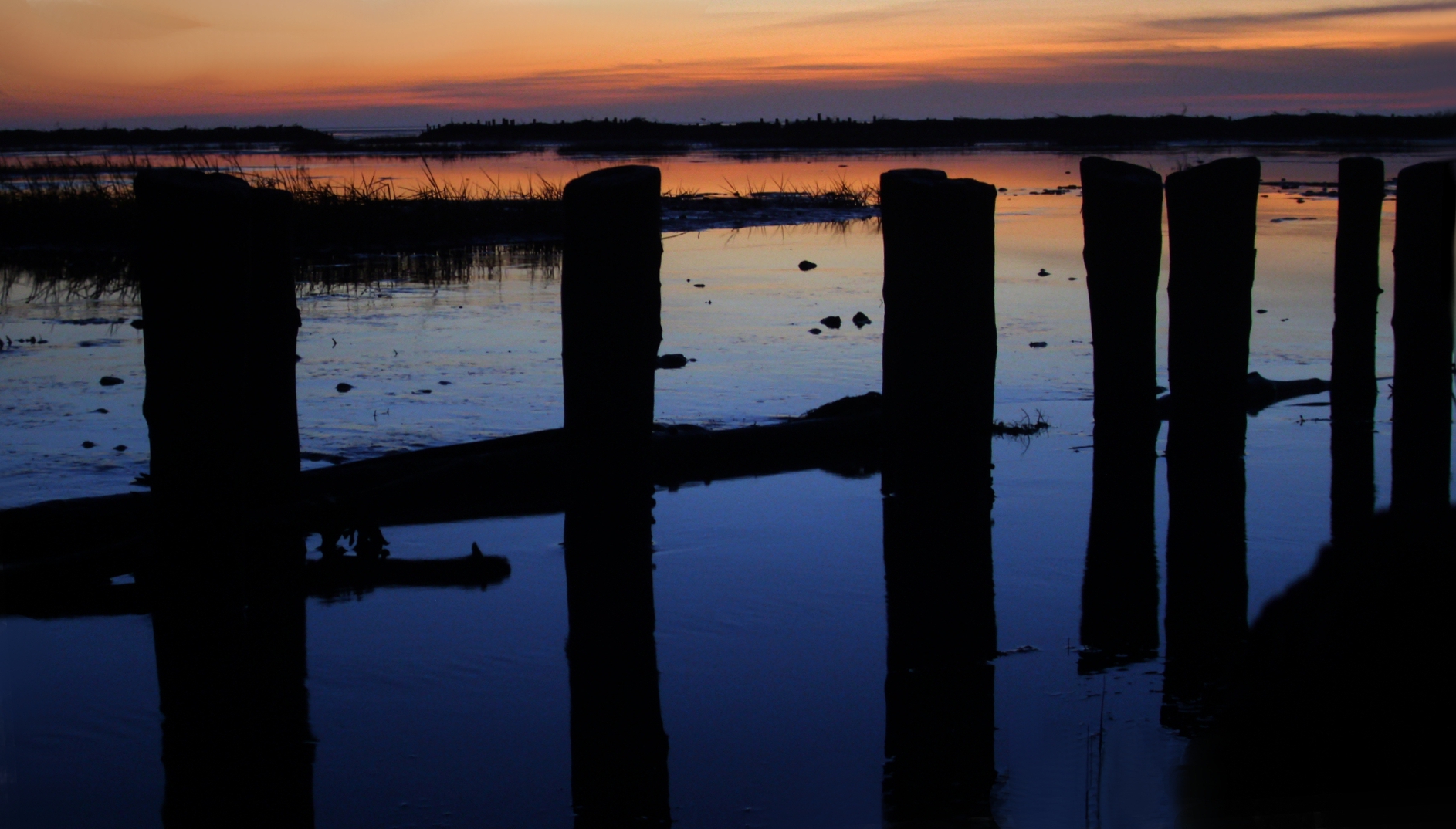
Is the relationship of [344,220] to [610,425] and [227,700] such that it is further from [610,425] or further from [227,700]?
[227,700]

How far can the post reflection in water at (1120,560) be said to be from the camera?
4.61 meters

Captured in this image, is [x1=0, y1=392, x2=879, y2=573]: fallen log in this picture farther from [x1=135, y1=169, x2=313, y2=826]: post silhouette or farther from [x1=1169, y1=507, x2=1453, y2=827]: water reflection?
[x1=1169, y1=507, x2=1453, y2=827]: water reflection

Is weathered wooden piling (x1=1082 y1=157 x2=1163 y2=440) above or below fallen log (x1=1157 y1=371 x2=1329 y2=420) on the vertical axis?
above

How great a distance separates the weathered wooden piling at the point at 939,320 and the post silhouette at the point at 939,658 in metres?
0.16

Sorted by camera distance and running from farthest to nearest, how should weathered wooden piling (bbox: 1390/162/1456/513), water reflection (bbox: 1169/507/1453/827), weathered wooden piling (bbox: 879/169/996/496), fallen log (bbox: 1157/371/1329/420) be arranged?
fallen log (bbox: 1157/371/1329/420), weathered wooden piling (bbox: 1390/162/1456/513), weathered wooden piling (bbox: 879/169/996/496), water reflection (bbox: 1169/507/1453/827)

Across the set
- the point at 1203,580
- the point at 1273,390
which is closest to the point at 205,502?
the point at 1203,580

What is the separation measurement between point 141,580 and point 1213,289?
5.22 metres

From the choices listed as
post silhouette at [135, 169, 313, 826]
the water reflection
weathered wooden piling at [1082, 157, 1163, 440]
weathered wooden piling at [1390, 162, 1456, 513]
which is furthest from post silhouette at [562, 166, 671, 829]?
weathered wooden piling at [1390, 162, 1456, 513]

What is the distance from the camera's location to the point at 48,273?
666 inches

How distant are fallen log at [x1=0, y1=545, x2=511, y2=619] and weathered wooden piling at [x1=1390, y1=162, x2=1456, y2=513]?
528 centimetres

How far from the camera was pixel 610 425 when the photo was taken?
4438 mm

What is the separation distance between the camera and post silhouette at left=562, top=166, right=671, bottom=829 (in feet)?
14.2

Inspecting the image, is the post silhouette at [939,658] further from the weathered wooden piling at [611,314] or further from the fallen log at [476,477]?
the weathered wooden piling at [611,314]

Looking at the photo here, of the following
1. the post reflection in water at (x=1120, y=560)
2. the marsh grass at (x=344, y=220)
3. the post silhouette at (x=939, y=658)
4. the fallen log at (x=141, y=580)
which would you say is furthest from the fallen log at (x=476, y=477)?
the marsh grass at (x=344, y=220)
